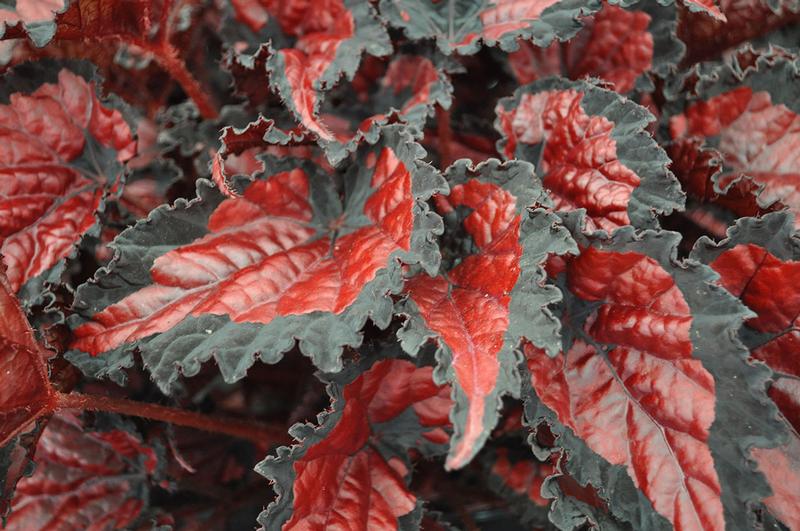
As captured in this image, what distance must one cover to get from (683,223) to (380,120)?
0.69 metres

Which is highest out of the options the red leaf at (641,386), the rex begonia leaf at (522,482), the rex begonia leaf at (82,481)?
the red leaf at (641,386)

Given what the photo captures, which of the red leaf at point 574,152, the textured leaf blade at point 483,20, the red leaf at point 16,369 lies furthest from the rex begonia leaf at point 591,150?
the red leaf at point 16,369

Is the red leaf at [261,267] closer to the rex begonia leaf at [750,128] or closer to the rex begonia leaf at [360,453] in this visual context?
the rex begonia leaf at [360,453]

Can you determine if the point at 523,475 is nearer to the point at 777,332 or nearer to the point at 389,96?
the point at 777,332

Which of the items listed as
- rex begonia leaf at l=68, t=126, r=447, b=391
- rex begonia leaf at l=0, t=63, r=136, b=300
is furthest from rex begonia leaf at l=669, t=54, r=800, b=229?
rex begonia leaf at l=0, t=63, r=136, b=300

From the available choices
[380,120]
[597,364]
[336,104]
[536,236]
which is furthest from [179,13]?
[597,364]

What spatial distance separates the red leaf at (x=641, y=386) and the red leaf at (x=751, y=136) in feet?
1.21

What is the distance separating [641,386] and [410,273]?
0.40 metres

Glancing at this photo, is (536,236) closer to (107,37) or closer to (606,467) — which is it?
(606,467)

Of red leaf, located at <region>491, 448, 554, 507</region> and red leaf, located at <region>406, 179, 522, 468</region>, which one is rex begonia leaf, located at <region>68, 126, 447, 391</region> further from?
red leaf, located at <region>491, 448, 554, 507</region>

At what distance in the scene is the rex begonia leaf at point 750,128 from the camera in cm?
133

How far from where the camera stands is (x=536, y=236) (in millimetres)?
1027

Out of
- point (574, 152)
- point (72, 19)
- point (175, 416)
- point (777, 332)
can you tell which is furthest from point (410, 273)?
point (72, 19)

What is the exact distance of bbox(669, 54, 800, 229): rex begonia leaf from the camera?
4.36ft
